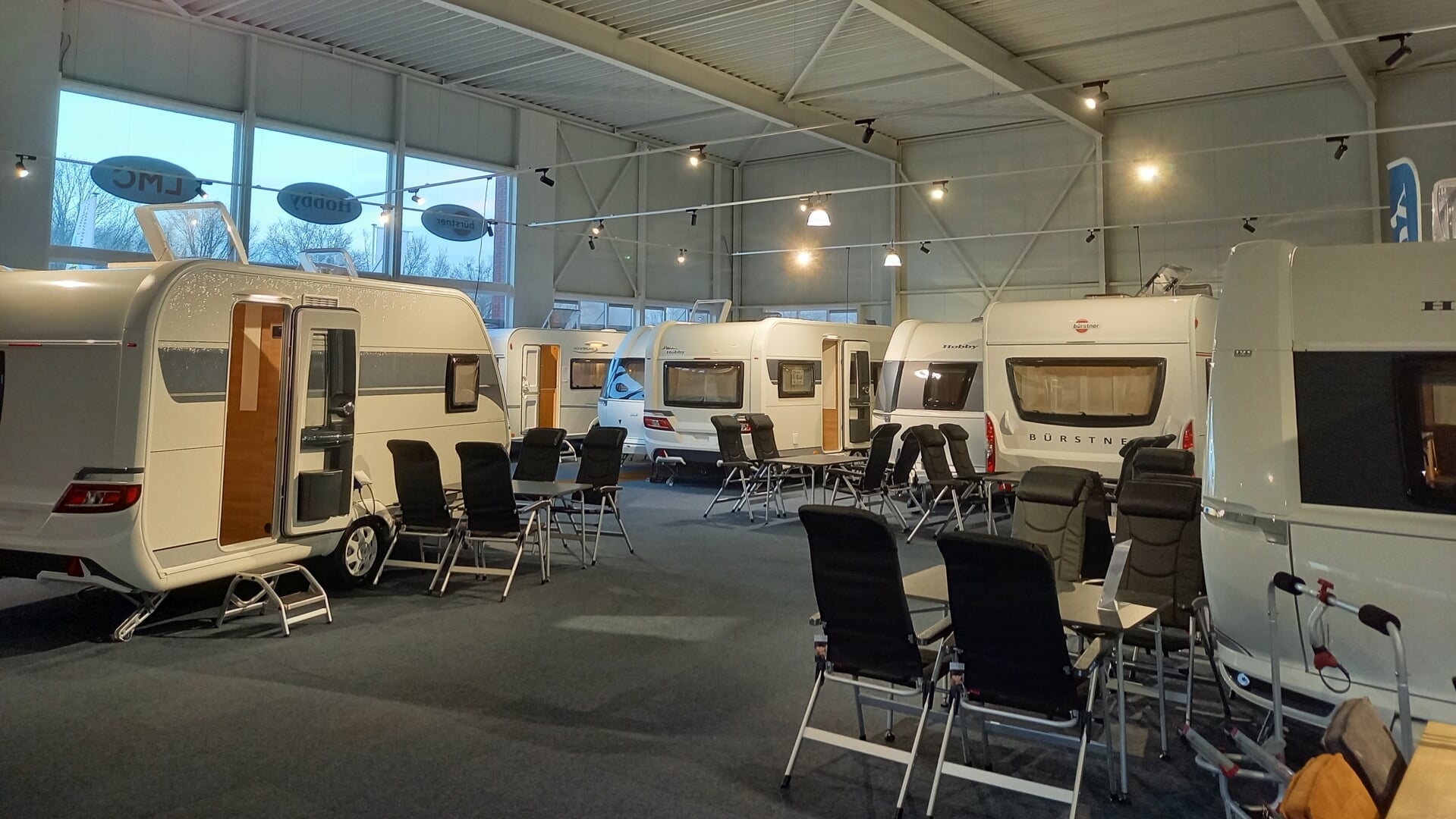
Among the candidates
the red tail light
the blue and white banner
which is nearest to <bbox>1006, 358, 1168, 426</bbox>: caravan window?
the red tail light

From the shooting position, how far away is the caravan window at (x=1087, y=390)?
23.7ft

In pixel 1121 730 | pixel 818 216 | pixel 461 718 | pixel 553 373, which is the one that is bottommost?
pixel 461 718

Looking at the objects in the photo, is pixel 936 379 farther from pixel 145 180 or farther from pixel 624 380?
pixel 145 180

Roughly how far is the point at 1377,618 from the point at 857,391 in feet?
32.8

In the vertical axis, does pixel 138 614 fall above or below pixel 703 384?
below

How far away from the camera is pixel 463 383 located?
23.1ft

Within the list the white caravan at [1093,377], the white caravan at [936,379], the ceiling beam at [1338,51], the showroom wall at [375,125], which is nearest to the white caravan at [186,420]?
the white caravan at [1093,377]

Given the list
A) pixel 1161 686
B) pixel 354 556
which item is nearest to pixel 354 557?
pixel 354 556

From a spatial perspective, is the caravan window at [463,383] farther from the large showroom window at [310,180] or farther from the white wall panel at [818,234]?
the white wall panel at [818,234]

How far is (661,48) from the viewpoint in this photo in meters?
11.4

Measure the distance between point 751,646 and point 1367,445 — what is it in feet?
9.15

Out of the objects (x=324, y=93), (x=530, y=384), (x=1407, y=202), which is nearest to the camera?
(x=1407, y=202)

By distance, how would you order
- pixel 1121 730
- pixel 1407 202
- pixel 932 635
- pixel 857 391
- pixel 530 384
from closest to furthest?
pixel 1121 730 → pixel 932 635 → pixel 1407 202 → pixel 857 391 → pixel 530 384

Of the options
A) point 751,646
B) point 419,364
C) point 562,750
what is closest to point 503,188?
point 419,364
